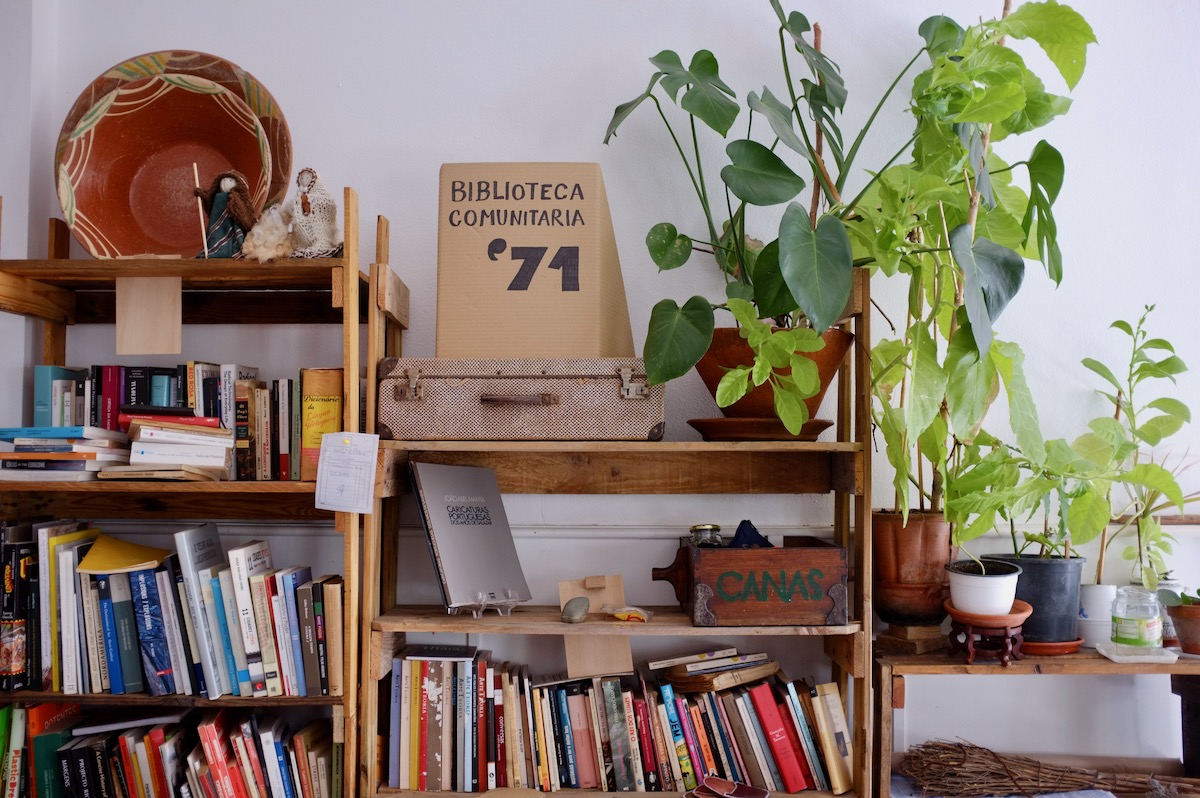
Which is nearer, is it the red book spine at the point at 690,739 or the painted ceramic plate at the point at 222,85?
the red book spine at the point at 690,739

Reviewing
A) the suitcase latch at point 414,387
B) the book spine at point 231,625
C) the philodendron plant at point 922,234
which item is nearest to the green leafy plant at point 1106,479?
the philodendron plant at point 922,234

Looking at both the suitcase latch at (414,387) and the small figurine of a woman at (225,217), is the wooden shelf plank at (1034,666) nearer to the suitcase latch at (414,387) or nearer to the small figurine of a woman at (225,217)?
the suitcase latch at (414,387)

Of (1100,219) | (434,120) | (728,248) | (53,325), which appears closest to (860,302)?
(728,248)

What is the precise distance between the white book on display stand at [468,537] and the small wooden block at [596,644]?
121 millimetres

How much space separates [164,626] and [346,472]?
1.68 ft

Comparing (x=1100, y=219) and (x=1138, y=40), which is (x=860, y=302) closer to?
(x=1100, y=219)

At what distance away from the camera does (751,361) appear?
1647mm

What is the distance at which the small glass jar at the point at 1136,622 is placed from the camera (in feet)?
5.41

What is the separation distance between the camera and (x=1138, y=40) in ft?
6.43

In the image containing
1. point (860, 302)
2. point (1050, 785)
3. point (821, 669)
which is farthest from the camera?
point (821, 669)

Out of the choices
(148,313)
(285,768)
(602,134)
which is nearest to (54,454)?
(148,313)

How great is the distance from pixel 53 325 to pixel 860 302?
188 centimetres

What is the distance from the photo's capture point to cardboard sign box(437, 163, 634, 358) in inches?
64.6

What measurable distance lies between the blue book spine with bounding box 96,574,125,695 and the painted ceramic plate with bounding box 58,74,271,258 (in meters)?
0.74
